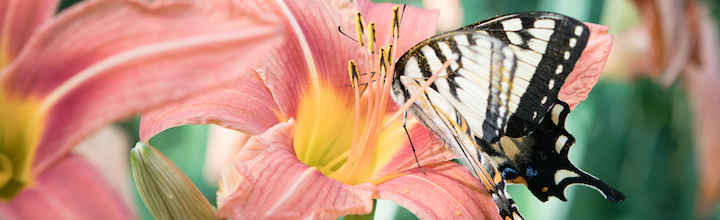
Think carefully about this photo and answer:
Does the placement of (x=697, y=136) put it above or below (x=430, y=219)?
below

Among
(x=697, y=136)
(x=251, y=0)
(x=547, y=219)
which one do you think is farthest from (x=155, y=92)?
(x=697, y=136)

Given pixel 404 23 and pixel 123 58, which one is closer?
pixel 123 58

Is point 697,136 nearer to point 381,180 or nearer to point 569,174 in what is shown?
point 569,174

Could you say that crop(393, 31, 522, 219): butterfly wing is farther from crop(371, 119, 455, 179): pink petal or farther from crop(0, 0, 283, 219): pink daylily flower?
crop(0, 0, 283, 219): pink daylily flower

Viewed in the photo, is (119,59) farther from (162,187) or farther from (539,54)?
(539,54)

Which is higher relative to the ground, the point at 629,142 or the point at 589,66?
the point at 589,66

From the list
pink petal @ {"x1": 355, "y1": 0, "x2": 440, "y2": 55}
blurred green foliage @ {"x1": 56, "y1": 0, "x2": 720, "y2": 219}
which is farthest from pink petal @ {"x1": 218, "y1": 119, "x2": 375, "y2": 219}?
blurred green foliage @ {"x1": 56, "y1": 0, "x2": 720, "y2": 219}

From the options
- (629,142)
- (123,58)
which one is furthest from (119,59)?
(629,142)

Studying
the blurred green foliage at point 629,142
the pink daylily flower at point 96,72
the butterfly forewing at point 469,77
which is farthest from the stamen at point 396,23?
the blurred green foliage at point 629,142
